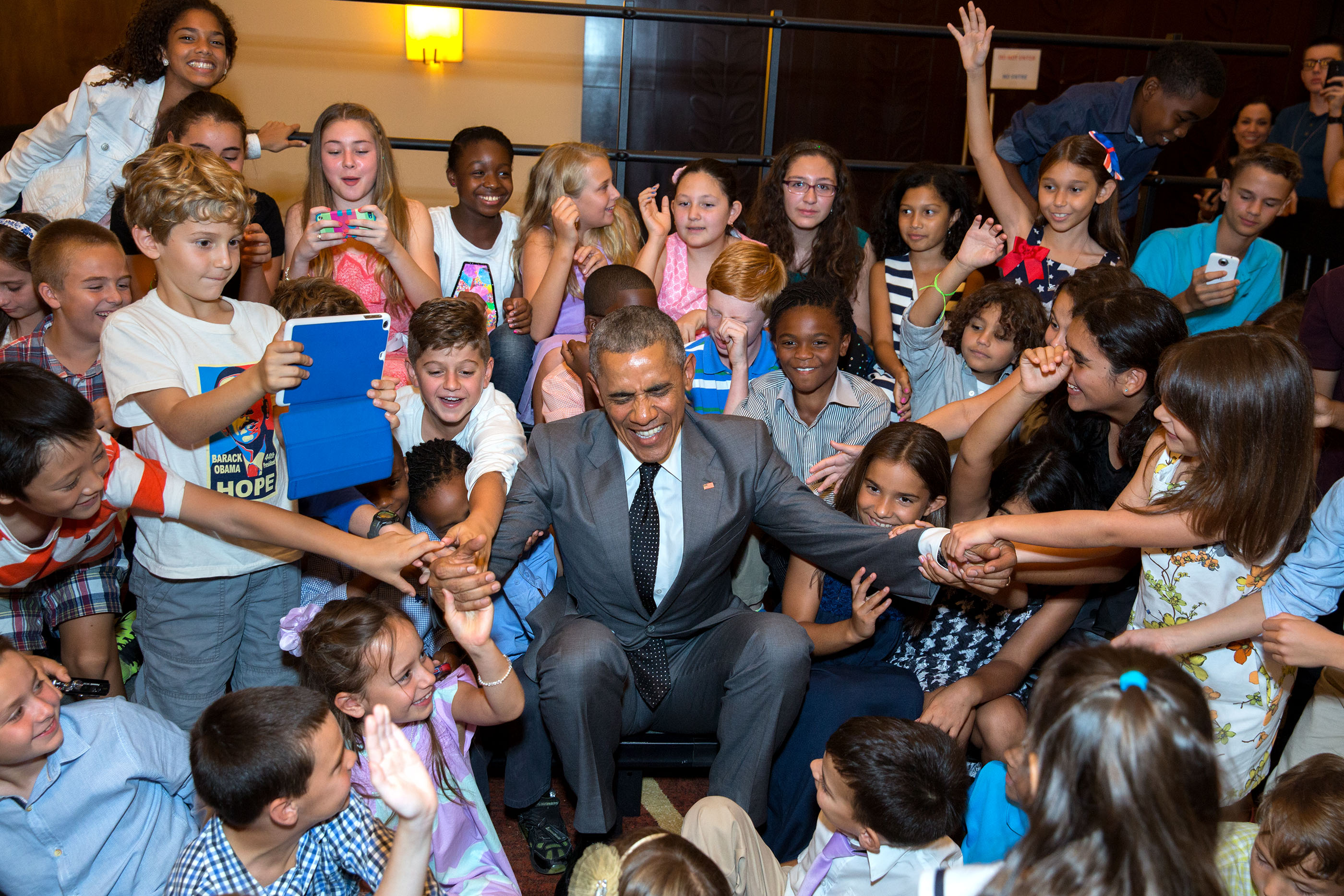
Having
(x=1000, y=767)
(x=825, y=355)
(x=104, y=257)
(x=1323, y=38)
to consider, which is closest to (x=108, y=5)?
(x=104, y=257)

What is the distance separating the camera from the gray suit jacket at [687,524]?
238 centimetres

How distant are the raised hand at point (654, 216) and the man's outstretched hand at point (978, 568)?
172 cm

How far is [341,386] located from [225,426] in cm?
28

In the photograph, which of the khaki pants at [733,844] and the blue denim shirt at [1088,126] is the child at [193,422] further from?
the blue denim shirt at [1088,126]

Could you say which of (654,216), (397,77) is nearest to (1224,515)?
(654,216)

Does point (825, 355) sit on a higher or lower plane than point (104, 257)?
lower

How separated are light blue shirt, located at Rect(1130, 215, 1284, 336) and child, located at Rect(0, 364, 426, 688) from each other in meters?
2.87

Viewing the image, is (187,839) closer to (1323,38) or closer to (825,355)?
(825,355)

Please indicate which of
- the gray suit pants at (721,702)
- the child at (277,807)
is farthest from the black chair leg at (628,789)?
the child at (277,807)

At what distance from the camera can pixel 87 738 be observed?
181cm

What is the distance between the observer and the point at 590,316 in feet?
10.6

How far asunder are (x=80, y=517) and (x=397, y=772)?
117cm

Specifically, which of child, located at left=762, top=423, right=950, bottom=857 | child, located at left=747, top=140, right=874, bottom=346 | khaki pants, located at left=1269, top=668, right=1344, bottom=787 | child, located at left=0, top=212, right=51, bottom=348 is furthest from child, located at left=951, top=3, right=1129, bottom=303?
child, located at left=0, top=212, right=51, bottom=348

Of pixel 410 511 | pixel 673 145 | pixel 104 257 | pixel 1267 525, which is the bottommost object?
pixel 410 511
